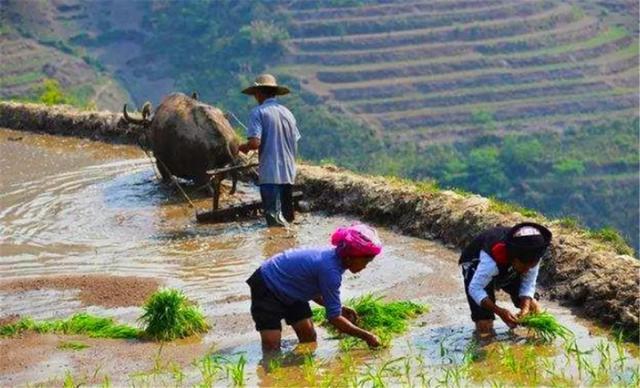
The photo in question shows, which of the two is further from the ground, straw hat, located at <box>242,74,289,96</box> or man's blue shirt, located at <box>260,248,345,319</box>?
straw hat, located at <box>242,74,289,96</box>

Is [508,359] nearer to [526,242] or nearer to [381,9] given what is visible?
[526,242]

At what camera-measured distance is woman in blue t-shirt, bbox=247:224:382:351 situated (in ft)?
22.8

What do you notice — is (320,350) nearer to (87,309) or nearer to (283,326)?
(283,326)

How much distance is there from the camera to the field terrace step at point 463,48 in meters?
90.6

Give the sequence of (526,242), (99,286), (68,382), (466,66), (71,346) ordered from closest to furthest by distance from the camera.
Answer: (68,382) → (526,242) → (71,346) → (99,286) → (466,66)

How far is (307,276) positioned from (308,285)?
8 centimetres

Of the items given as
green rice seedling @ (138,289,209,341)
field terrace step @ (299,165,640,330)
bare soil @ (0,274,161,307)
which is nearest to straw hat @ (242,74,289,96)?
field terrace step @ (299,165,640,330)

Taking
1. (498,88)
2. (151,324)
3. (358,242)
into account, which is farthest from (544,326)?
(498,88)

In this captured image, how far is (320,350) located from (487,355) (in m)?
1.09

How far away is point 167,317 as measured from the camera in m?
7.83

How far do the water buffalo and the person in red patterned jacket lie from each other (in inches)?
226

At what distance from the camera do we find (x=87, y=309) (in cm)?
895

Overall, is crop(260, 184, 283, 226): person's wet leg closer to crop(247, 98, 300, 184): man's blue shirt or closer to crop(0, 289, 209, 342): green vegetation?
crop(247, 98, 300, 184): man's blue shirt

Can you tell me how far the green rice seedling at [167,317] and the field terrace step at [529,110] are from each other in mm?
77336
